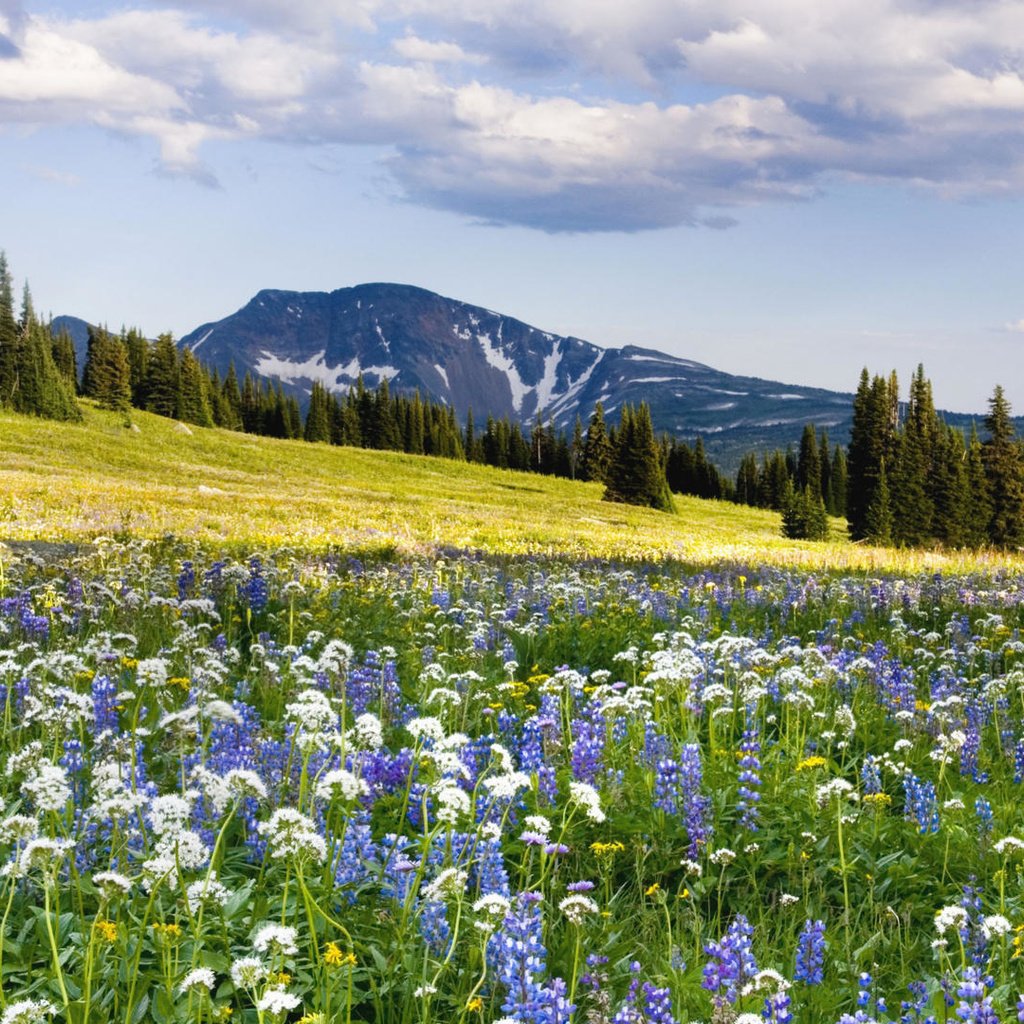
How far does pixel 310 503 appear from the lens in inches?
1428

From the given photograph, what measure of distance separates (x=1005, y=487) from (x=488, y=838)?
273ft

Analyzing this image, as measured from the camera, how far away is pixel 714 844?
550 cm

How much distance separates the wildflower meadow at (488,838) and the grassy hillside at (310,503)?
1407 cm

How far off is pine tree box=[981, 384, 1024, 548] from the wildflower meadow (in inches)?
2914

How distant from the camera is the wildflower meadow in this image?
346cm

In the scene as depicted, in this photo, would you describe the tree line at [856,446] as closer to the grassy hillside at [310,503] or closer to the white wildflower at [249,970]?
the grassy hillside at [310,503]

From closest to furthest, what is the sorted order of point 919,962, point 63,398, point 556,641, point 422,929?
1. point 422,929
2. point 919,962
3. point 556,641
4. point 63,398

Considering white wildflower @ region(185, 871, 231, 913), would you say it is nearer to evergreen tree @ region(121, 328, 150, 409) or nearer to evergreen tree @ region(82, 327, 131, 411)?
evergreen tree @ region(82, 327, 131, 411)

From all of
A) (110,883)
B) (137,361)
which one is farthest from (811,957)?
(137,361)

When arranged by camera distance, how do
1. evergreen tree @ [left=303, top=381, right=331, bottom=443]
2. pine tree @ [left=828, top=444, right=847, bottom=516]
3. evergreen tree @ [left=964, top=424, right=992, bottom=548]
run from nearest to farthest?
evergreen tree @ [left=964, top=424, right=992, bottom=548], evergreen tree @ [left=303, top=381, right=331, bottom=443], pine tree @ [left=828, top=444, right=847, bottom=516]

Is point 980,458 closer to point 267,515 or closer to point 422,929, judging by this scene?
point 267,515

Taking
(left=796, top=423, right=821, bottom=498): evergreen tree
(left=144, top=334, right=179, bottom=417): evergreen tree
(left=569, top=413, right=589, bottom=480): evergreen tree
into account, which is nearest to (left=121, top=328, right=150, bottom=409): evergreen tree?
(left=144, top=334, right=179, bottom=417): evergreen tree

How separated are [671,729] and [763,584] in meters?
10.4

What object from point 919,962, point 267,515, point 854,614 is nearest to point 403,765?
point 919,962
